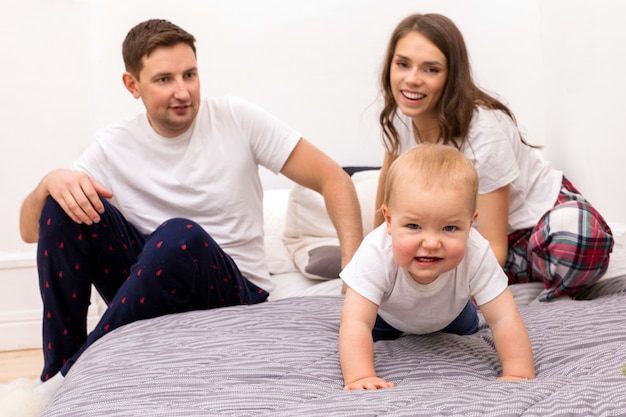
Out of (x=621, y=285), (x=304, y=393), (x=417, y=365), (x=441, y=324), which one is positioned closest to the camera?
(x=304, y=393)

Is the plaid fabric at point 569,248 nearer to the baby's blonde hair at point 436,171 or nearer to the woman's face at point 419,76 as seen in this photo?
the woman's face at point 419,76

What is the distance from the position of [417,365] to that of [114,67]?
2.12m

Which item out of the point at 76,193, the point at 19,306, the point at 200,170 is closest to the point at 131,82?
the point at 200,170

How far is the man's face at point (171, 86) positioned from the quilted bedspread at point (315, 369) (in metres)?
0.58

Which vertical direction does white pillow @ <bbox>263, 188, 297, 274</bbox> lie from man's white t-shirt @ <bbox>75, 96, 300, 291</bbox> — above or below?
below

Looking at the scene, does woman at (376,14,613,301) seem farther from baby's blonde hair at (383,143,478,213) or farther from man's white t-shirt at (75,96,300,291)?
baby's blonde hair at (383,143,478,213)

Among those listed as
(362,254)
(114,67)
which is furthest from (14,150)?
(362,254)

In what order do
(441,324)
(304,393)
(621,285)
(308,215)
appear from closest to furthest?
(304,393) < (441,324) < (621,285) < (308,215)

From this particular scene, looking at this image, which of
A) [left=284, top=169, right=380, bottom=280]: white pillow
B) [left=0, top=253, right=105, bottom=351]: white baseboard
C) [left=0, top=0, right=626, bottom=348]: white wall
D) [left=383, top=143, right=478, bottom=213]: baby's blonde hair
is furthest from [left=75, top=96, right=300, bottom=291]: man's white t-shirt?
[left=0, top=253, right=105, bottom=351]: white baseboard

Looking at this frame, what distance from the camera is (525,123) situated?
318cm

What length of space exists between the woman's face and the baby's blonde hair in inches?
25.3

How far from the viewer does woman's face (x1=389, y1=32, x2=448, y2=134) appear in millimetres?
1947

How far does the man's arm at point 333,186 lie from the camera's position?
6.56ft

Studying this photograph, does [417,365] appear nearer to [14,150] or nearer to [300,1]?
[300,1]
